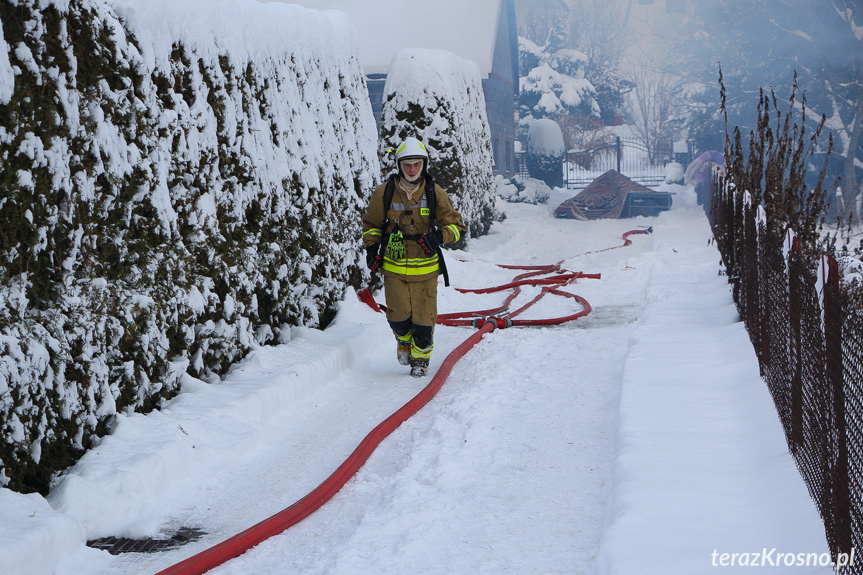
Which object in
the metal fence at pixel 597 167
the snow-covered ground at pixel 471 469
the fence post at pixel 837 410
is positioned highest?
the fence post at pixel 837 410

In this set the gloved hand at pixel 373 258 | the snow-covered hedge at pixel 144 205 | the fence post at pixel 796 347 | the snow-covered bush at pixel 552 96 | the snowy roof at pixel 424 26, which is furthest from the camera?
the snow-covered bush at pixel 552 96

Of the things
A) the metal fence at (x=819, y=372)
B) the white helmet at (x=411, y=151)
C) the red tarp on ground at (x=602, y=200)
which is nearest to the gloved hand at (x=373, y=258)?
A: the white helmet at (x=411, y=151)

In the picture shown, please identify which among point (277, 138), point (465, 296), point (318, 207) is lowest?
point (465, 296)

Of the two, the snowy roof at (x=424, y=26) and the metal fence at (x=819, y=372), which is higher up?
the snowy roof at (x=424, y=26)

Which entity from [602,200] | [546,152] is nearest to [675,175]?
[546,152]

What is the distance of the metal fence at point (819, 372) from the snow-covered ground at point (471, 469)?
0.50ft

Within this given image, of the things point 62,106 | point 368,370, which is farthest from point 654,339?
point 62,106

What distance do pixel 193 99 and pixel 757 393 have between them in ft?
14.4

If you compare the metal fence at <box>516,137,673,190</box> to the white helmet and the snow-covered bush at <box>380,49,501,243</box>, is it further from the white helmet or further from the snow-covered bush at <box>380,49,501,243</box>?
the white helmet

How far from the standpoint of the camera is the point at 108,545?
13.0 feet

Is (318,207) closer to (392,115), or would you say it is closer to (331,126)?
(331,126)

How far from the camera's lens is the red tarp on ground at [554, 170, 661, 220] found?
25.8 m

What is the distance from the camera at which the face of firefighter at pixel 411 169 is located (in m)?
6.84

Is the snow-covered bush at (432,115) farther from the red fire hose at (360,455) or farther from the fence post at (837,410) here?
the fence post at (837,410)
